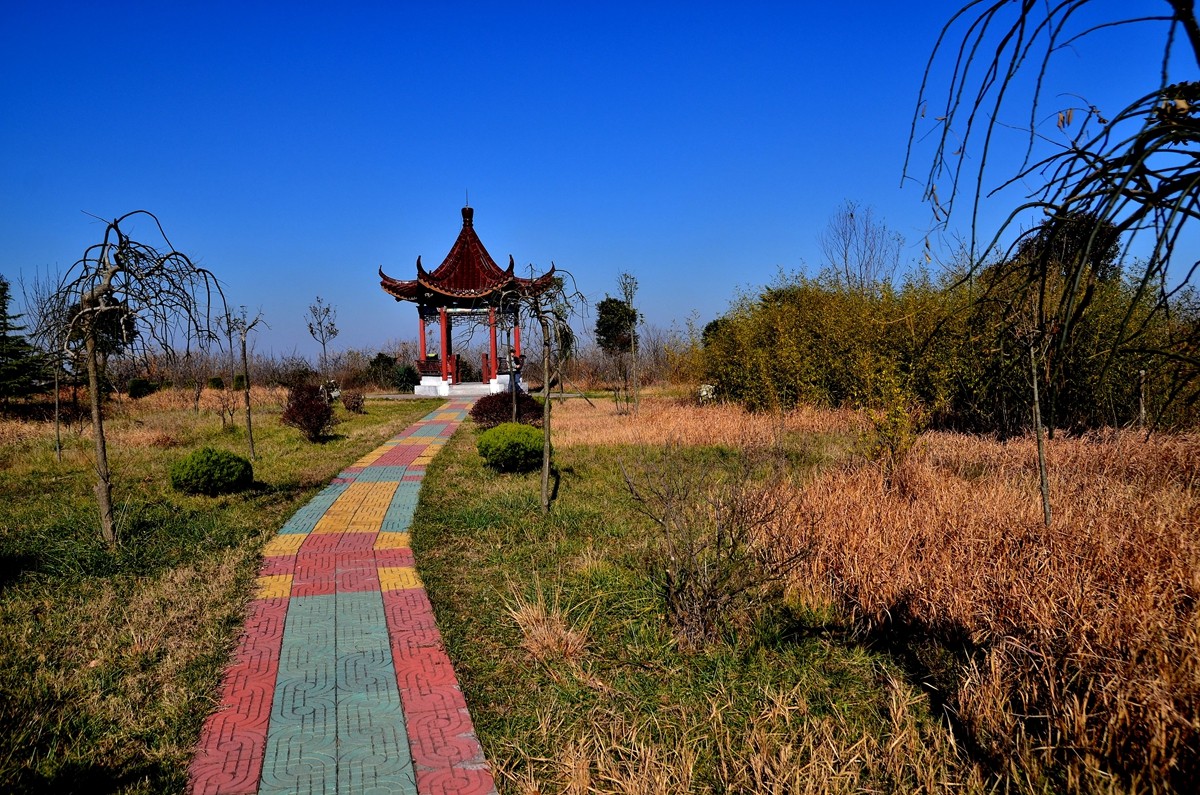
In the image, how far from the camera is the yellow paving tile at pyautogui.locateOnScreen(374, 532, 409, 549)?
6.54m

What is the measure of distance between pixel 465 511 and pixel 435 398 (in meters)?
17.0

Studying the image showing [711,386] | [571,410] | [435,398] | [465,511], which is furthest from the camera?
[435,398]

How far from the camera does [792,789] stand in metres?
2.57

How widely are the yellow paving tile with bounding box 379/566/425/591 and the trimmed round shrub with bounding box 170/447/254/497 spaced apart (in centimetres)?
358

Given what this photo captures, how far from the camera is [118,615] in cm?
465

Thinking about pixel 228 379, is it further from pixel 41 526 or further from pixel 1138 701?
pixel 1138 701

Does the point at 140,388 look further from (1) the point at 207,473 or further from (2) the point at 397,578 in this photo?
(2) the point at 397,578

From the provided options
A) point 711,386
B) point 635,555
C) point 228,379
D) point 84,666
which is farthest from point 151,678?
point 228,379

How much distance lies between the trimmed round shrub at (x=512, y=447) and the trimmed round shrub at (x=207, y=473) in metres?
3.19

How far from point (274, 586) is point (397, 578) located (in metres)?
0.96

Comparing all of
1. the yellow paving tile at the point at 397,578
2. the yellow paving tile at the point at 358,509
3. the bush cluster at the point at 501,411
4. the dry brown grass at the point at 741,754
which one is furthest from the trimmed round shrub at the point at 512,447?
the dry brown grass at the point at 741,754

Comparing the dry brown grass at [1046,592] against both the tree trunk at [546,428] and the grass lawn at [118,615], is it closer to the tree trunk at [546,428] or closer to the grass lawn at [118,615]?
the tree trunk at [546,428]

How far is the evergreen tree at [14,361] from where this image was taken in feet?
52.5

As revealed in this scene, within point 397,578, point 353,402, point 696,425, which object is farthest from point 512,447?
point 353,402
